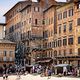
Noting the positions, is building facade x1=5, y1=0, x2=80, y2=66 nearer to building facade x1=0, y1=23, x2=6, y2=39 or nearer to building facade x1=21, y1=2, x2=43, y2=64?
building facade x1=21, y1=2, x2=43, y2=64

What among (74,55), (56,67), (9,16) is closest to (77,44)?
(74,55)

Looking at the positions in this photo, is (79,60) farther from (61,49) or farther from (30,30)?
(30,30)

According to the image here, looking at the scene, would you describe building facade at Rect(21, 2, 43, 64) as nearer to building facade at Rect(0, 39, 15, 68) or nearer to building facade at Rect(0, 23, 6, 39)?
building facade at Rect(0, 39, 15, 68)

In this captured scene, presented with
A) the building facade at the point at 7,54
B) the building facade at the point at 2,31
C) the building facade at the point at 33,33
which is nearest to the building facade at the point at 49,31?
the building facade at the point at 33,33

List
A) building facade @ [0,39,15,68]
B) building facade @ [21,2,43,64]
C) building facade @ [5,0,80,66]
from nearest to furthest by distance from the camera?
building facade @ [5,0,80,66]
building facade @ [0,39,15,68]
building facade @ [21,2,43,64]

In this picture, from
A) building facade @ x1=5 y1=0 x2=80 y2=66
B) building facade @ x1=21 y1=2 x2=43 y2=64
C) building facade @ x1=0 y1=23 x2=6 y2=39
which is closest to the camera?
building facade @ x1=5 y1=0 x2=80 y2=66

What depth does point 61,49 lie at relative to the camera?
73.7 metres

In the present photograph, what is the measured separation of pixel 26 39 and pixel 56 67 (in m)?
27.0

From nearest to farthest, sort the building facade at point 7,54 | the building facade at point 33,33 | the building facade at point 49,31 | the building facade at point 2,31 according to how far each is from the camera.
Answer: the building facade at point 49,31, the building facade at point 7,54, the building facade at point 33,33, the building facade at point 2,31

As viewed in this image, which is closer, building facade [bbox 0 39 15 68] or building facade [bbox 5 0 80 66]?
building facade [bbox 5 0 80 66]

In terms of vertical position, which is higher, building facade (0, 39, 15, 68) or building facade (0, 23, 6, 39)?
building facade (0, 23, 6, 39)

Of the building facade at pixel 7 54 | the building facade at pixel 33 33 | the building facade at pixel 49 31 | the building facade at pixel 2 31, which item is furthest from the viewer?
the building facade at pixel 2 31

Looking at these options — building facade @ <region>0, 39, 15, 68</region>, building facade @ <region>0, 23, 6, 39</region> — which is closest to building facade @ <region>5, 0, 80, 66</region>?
building facade @ <region>0, 39, 15, 68</region>

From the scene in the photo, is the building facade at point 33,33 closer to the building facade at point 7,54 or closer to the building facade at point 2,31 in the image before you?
the building facade at point 7,54
